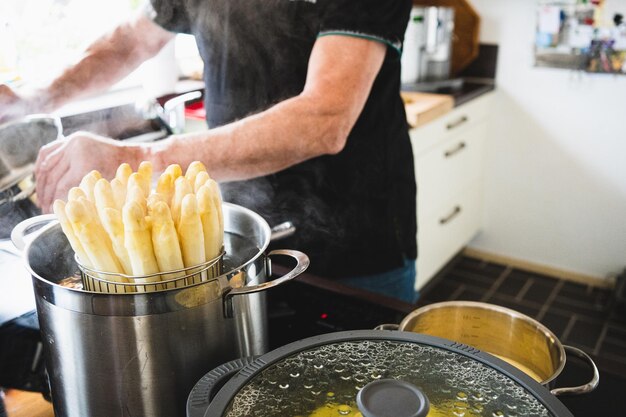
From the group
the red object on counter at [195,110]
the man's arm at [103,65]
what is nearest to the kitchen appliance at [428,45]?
the red object on counter at [195,110]

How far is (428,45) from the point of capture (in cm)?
296

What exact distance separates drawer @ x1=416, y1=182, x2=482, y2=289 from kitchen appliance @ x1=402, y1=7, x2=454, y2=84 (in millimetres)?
603

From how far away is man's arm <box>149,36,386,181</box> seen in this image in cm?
109

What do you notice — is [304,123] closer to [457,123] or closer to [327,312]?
[327,312]

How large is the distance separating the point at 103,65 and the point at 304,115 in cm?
53

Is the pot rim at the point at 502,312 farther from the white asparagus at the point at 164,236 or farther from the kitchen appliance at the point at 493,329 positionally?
the white asparagus at the point at 164,236

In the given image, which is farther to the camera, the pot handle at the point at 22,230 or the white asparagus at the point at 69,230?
the pot handle at the point at 22,230

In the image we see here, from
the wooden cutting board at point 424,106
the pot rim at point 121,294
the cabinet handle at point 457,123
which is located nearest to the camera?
the pot rim at point 121,294

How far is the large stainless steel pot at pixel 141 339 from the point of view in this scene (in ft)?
1.95

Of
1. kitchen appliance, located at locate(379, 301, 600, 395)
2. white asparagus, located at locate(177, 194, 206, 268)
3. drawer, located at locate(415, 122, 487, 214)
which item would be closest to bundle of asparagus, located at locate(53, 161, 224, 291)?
white asparagus, located at locate(177, 194, 206, 268)

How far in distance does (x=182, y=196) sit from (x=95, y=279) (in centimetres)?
13

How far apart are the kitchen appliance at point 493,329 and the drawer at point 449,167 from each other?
5.85 feet

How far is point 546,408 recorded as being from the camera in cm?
51

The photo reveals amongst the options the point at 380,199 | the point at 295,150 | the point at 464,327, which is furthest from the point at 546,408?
the point at 380,199
